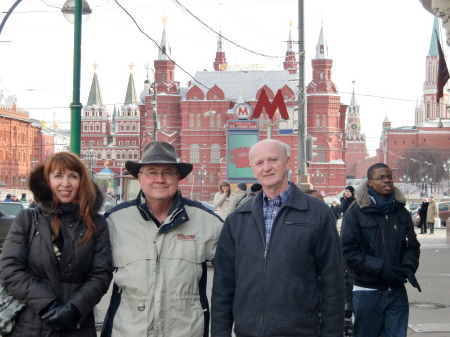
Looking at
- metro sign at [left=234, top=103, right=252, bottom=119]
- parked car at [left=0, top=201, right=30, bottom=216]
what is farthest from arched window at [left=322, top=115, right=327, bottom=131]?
parked car at [left=0, top=201, right=30, bottom=216]

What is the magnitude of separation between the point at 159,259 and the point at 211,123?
81.8 m

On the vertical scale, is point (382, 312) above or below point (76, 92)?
below

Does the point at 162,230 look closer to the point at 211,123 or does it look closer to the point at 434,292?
the point at 434,292

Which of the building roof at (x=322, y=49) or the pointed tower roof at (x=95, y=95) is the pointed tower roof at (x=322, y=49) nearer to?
the building roof at (x=322, y=49)

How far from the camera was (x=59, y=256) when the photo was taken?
137 inches

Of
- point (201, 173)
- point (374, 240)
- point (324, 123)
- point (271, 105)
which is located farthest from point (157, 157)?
point (324, 123)

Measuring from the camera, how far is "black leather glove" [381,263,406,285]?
4711 mm

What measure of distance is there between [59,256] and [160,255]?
0.53 m

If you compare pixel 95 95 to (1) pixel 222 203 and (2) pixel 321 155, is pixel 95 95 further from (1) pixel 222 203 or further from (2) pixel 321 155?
(1) pixel 222 203

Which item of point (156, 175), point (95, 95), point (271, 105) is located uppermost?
point (95, 95)

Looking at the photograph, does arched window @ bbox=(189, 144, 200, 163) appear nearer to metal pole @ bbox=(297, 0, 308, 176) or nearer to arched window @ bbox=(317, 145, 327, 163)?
arched window @ bbox=(317, 145, 327, 163)

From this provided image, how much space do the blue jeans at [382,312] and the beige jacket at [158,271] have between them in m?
1.62

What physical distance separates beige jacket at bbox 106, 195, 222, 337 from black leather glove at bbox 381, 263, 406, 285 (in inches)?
60.9

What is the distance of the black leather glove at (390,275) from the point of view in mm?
4711
